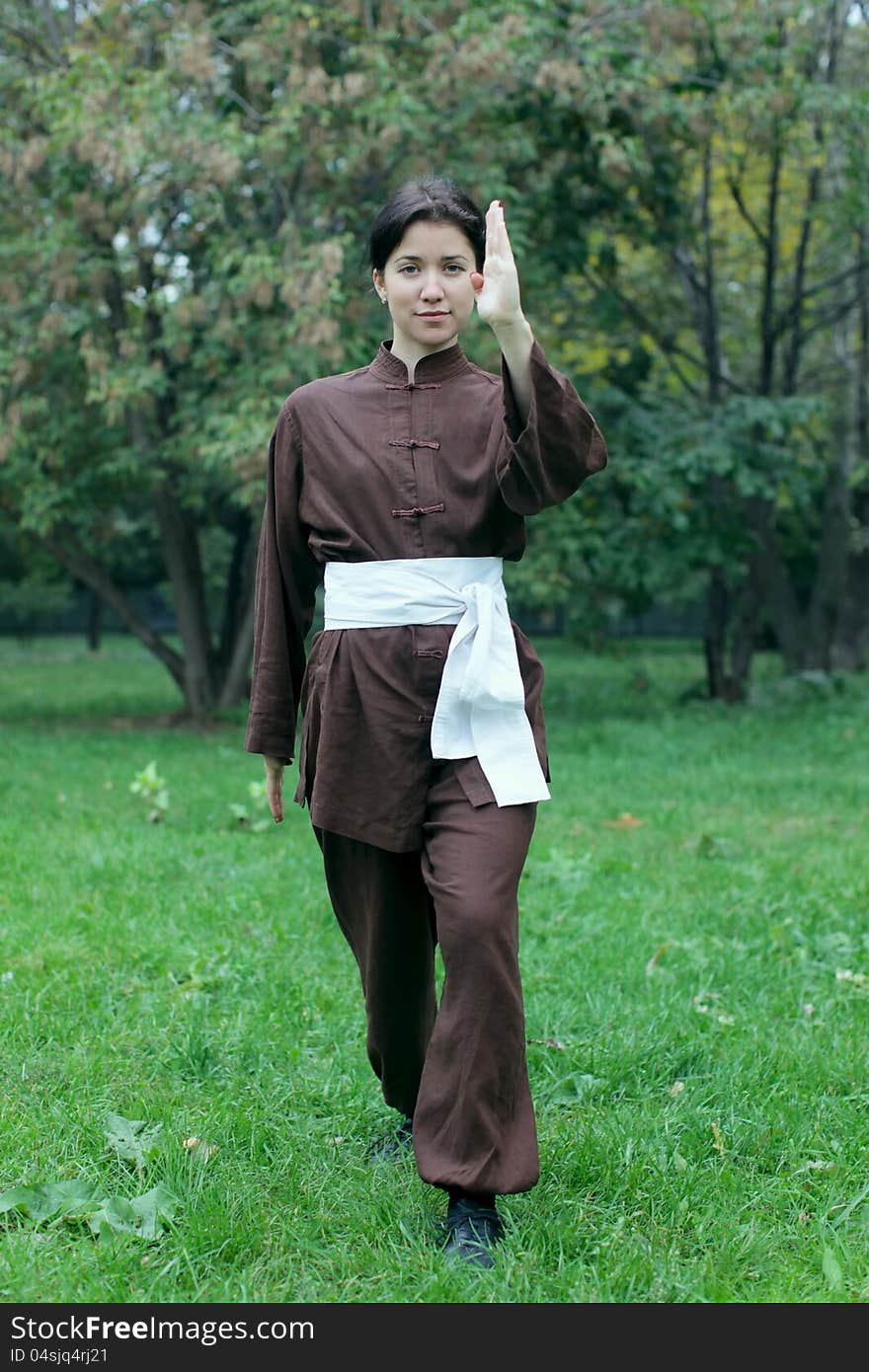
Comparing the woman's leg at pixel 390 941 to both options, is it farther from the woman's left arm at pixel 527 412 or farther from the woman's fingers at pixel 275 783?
the woman's left arm at pixel 527 412

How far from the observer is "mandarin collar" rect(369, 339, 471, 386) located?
2.94 metres

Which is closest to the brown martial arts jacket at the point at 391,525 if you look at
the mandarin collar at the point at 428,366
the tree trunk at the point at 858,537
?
the mandarin collar at the point at 428,366

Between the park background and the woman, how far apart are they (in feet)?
1.28

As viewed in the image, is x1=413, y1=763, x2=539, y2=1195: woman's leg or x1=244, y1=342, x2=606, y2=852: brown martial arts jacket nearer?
x1=413, y1=763, x2=539, y2=1195: woman's leg

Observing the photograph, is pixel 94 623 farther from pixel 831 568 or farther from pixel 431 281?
pixel 431 281

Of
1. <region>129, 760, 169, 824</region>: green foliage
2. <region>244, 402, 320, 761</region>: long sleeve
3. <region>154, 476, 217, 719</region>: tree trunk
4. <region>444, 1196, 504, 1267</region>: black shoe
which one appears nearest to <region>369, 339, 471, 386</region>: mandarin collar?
<region>244, 402, 320, 761</region>: long sleeve

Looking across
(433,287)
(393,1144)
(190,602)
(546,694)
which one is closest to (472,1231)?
(393,1144)

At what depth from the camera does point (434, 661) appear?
2859 mm

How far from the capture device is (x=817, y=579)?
1580 cm

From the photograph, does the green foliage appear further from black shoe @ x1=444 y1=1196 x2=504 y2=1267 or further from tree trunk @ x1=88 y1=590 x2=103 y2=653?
tree trunk @ x1=88 y1=590 x2=103 y2=653

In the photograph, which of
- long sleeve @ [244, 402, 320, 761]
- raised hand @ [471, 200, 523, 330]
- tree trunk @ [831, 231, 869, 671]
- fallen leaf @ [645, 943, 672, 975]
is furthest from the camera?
tree trunk @ [831, 231, 869, 671]

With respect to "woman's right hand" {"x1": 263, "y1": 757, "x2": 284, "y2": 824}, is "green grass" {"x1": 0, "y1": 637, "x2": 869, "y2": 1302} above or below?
below

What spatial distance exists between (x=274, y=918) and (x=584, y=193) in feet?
29.4

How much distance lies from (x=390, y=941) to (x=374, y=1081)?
0.82m
